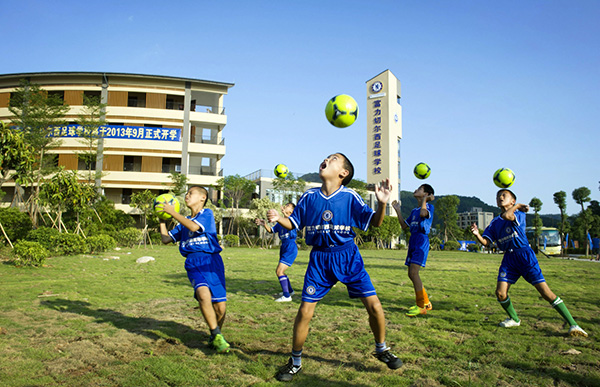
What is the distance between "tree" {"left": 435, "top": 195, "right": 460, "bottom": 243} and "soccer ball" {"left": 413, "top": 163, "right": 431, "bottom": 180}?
148 ft

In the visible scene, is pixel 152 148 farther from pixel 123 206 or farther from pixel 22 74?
pixel 22 74

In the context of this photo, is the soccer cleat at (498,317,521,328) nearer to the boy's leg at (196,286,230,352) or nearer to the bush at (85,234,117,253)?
the boy's leg at (196,286,230,352)

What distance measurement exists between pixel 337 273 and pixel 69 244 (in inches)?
646

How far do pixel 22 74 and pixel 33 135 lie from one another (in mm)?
15452

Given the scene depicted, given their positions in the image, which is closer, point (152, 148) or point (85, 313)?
point (85, 313)

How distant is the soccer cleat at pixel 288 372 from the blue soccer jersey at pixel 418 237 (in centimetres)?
384

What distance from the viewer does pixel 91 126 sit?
38438mm

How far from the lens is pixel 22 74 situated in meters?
43.9

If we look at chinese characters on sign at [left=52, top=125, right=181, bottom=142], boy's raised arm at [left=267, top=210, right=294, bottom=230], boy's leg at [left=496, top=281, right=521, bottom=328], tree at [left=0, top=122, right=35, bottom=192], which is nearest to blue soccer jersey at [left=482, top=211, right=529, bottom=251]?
boy's leg at [left=496, top=281, right=521, bottom=328]

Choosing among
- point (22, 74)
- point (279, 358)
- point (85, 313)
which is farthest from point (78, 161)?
point (279, 358)

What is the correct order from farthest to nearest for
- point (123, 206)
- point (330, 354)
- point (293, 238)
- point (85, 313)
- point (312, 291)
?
point (123, 206) < point (293, 238) < point (85, 313) < point (330, 354) < point (312, 291)

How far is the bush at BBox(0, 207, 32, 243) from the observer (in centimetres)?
2190

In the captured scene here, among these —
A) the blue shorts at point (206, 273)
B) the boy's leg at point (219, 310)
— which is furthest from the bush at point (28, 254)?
the boy's leg at point (219, 310)

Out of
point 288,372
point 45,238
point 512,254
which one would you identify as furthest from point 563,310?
point 45,238
